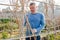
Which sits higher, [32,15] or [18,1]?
[18,1]

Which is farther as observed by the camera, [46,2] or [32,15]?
[46,2]

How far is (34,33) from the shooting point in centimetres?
175

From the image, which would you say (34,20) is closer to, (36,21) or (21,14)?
(36,21)

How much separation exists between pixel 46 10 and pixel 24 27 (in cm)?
62

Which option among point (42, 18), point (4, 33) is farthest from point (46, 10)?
point (4, 33)

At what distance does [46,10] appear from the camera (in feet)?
7.55

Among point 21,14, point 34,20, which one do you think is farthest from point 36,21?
→ point 21,14

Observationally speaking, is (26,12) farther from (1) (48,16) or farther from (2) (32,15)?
(1) (48,16)

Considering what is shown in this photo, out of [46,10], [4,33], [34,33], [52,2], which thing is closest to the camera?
[34,33]

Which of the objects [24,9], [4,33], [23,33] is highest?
[24,9]

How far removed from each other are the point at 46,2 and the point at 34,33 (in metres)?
0.78

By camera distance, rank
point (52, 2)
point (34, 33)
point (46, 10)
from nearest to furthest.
Result: point (34, 33)
point (46, 10)
point (52, 2)

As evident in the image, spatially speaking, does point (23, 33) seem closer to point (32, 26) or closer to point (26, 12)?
point (32, 26)

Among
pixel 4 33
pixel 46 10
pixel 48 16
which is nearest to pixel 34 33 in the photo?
pixel 46 10
